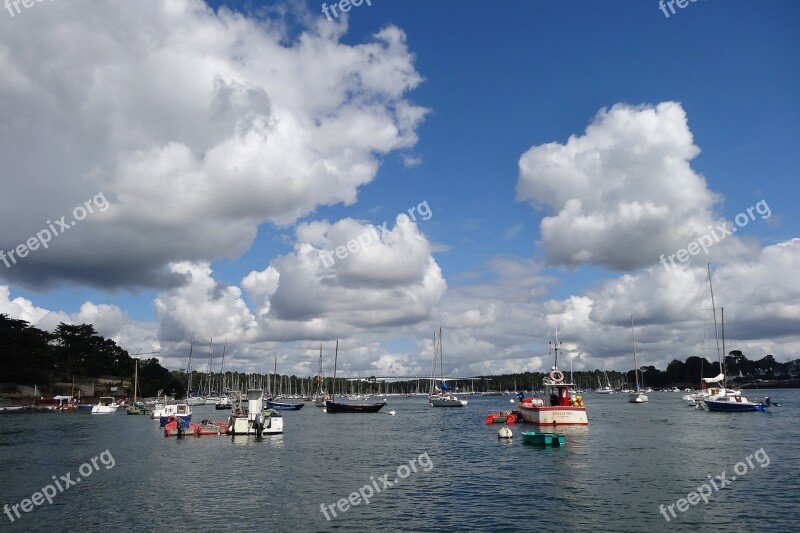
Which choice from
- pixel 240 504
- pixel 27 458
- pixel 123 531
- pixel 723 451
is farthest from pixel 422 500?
pixel 27 458

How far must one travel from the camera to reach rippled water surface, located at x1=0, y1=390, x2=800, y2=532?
28.8 metres

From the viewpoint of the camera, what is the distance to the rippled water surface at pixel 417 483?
28781 millimetres

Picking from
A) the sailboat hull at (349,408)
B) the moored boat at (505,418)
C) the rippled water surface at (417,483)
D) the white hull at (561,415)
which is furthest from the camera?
the sailboat hull at (349,408)

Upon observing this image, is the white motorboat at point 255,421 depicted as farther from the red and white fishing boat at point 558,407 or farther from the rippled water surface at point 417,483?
the red and white fishing boat at point 558,407

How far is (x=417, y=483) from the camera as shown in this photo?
3953 cm

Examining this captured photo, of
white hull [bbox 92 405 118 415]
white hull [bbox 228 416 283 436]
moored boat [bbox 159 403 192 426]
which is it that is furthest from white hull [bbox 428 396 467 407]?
white hull [bbox 228 416 283 436]

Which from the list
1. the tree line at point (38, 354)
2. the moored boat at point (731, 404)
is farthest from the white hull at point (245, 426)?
the tree line at point (38, 354)

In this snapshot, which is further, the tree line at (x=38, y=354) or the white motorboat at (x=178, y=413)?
the tree line at (x=38, y=354)

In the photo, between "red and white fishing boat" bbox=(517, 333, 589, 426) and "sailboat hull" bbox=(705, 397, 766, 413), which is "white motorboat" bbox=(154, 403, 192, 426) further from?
"sailboat hull" bbox=(705, 397, 766, 413)

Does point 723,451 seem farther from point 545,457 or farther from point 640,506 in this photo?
point 640,506

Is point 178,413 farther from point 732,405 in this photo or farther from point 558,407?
point 732,405

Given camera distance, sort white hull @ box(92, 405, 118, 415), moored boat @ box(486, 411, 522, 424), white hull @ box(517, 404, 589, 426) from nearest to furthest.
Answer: white hull @ box(517, 404, 589, 426) → moored boat @ box(486, 411, 522, 424) → white hull @ box(92, 405, 118, 415)

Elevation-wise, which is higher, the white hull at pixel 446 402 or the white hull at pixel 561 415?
the white hull at pixel 561 415

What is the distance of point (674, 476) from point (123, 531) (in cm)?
3327
